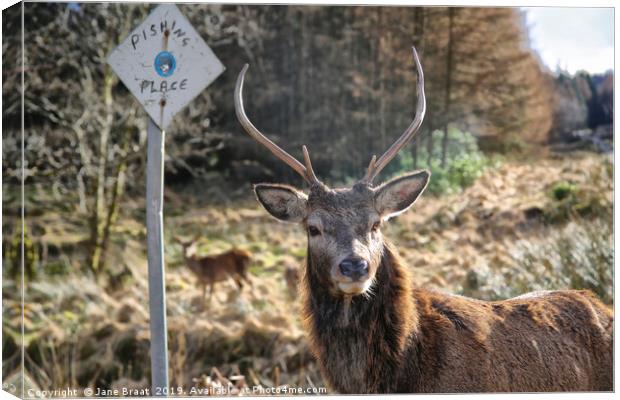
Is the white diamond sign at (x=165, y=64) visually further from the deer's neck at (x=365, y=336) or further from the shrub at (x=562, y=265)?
the shrub at (x=562, y=265)

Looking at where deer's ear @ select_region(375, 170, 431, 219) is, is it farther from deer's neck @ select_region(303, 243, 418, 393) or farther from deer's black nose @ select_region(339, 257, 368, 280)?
deer's black nose @ select_region(339, 257, 368, 280)

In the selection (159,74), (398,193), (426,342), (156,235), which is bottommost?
(426,342)

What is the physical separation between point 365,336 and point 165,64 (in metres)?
2.12

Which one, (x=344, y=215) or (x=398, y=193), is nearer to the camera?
(x=344, y=215)

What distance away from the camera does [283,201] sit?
5004 millimetres

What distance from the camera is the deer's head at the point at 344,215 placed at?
4.46m

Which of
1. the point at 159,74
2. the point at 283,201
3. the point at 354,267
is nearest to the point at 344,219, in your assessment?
the point at 354,267

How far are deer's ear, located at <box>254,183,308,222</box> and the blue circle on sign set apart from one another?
967mm

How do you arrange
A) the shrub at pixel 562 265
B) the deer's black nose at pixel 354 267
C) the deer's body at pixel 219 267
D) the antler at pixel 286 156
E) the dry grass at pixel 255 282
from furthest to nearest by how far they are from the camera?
the deer's body at pixel 219 267
the dry grass at pixel 255 282
the shrub at pixel 562 265
the antler at pixel 286 156
the deer's black nose at pixel 354 267

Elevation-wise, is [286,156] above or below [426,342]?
above

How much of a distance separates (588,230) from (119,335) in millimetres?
4134

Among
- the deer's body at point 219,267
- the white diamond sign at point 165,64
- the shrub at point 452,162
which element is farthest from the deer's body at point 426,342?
the deer's body at point 219,267

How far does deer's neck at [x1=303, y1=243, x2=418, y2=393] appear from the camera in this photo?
184 inches

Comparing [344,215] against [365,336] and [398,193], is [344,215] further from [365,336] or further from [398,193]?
[365,336]
